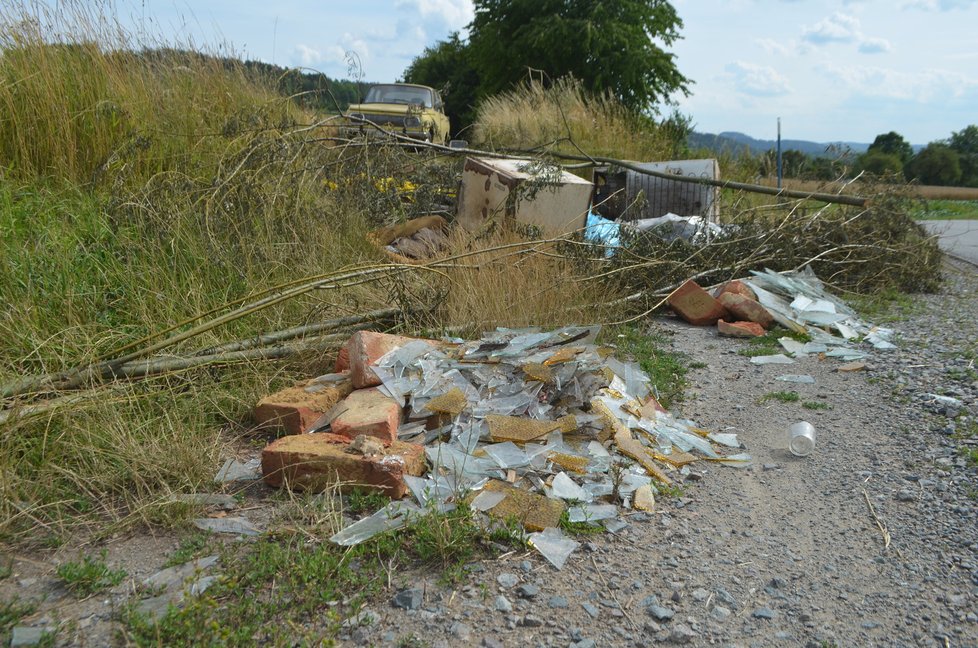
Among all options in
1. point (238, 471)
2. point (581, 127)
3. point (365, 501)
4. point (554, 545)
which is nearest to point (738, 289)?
point (554, 545)

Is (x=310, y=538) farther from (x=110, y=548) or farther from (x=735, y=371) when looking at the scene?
(x=735, y=371)

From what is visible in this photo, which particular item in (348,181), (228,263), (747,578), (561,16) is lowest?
(747,578)

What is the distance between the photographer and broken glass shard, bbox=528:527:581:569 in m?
2.54

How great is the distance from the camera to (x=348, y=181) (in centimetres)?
640

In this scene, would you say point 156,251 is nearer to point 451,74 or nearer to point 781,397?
Answer: point 781,397

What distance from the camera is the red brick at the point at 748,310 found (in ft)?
18.4

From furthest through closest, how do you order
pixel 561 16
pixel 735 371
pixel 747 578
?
pixel 561 16
pixel 735 371
pixel 747 578

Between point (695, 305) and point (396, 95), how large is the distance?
11.8m

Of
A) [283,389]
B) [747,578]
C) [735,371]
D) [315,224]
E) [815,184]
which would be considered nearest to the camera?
[747,578]

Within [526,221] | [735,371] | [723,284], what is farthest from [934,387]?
[526,221]

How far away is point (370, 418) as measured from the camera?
326cm

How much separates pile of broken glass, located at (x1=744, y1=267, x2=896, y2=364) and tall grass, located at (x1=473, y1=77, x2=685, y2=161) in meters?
6.23

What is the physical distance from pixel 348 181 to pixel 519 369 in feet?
10.4

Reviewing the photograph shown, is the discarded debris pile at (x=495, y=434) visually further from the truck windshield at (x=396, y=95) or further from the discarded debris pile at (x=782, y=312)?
the truck windshield at (x=396, y=95)
